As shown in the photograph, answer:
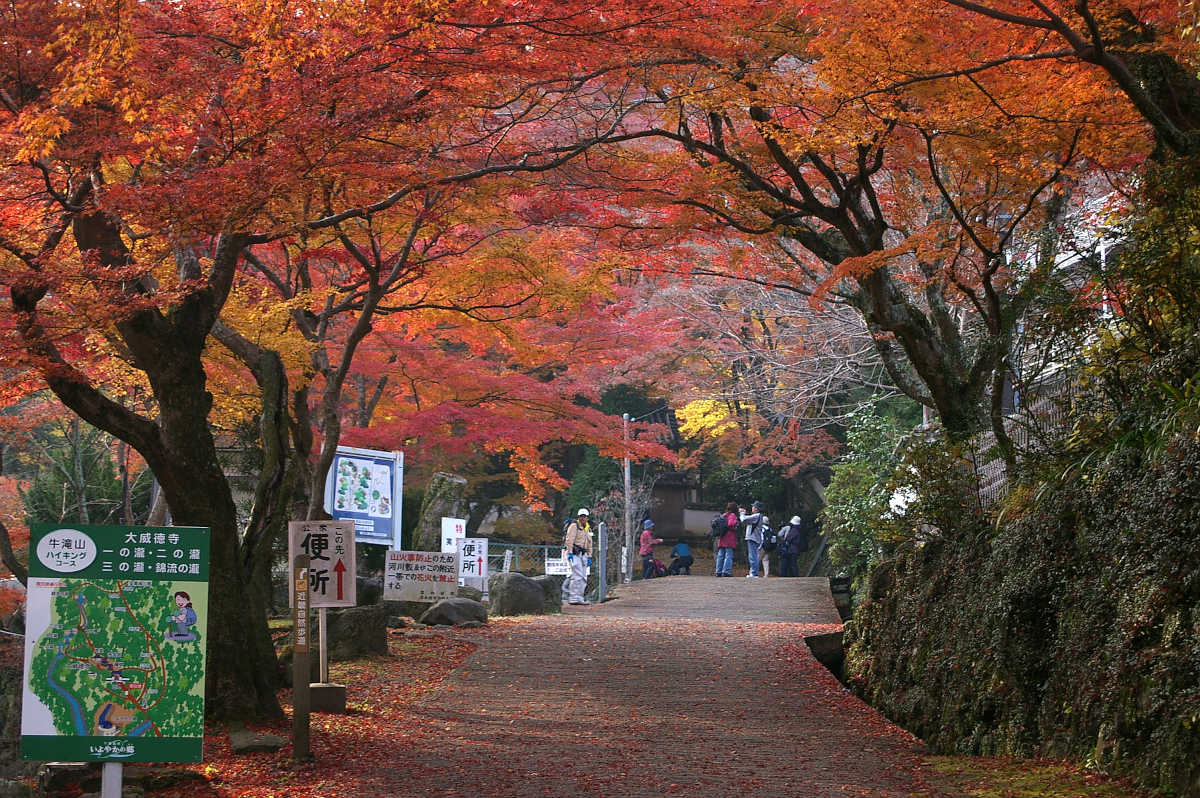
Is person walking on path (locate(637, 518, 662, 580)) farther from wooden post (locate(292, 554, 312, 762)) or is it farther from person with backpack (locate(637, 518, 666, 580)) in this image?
wooden post (locate(292, 554, 312, 762))

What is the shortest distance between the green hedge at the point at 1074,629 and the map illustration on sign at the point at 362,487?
9.25m

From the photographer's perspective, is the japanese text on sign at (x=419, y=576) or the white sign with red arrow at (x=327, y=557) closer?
the white sign with red arrow at (x=327, y=557)

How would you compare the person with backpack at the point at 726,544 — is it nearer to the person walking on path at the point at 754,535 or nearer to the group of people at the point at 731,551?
the group of people at the point at 731,551

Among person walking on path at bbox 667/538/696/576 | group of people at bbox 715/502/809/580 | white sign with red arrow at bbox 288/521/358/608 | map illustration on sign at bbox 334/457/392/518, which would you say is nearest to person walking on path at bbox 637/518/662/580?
person walking on path at bbox 667/538/696/576

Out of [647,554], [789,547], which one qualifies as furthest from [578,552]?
[647,554]

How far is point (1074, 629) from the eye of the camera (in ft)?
24.7

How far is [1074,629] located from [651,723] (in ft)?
A: 13.0

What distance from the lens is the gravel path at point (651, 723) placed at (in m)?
7.81

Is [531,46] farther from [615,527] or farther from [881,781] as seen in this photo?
[615,527]

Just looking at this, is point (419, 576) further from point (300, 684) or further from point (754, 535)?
point (754, 535)

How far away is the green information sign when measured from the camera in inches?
244

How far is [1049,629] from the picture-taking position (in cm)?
809

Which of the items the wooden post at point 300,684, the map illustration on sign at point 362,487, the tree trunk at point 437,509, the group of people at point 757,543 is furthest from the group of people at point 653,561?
the wooden post at point 300,684

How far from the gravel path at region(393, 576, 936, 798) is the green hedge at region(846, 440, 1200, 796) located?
713 mm
